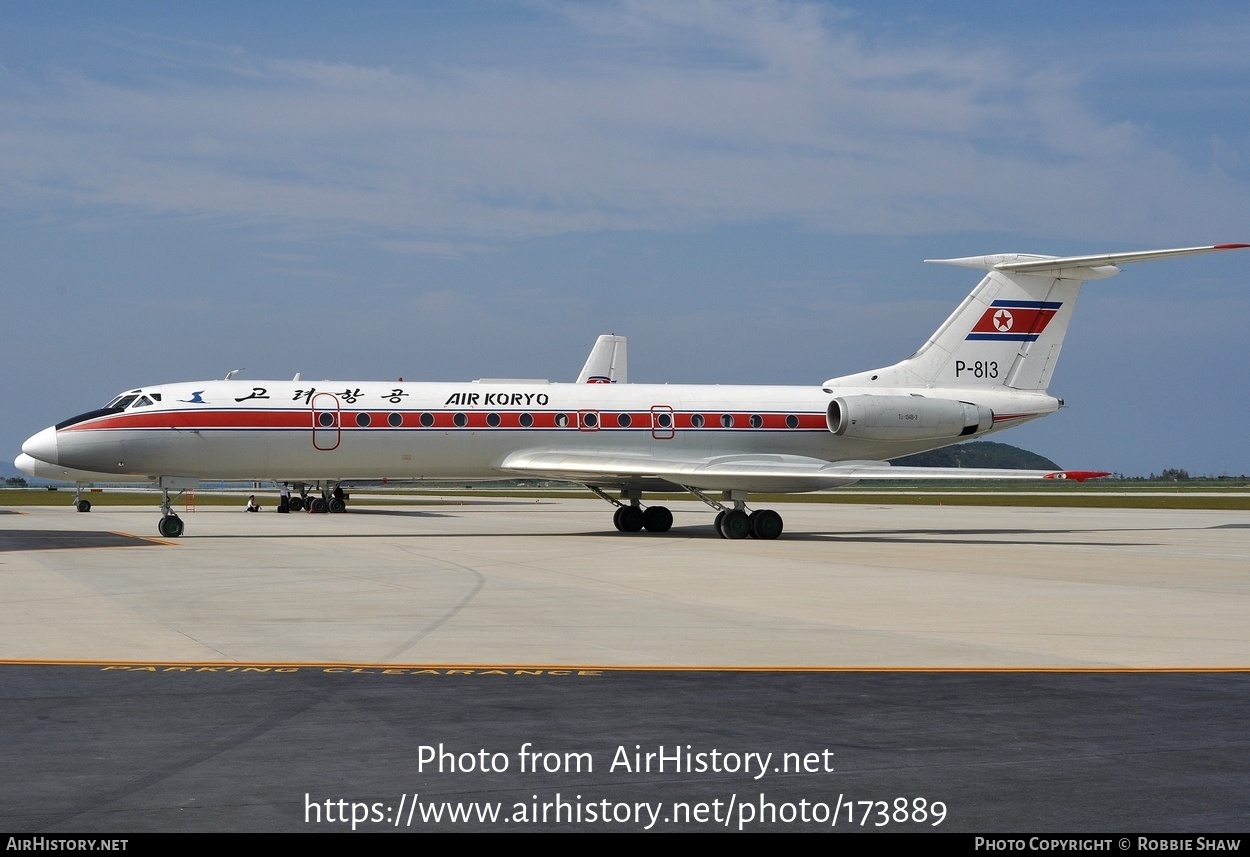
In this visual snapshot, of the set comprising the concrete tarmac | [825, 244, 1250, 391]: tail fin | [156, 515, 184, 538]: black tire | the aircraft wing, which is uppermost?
[825, 244, 1250, 391]: tail fin

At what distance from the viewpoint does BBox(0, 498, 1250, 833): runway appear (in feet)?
20.5

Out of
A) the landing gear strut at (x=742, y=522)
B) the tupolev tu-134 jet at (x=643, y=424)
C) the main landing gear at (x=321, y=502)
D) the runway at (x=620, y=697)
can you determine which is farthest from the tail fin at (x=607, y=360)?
the runway at (x=620, y=697)

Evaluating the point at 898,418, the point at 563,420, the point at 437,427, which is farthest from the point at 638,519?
the point at 898,418

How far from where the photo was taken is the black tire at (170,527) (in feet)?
88.5

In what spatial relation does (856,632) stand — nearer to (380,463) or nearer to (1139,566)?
(1139,566)

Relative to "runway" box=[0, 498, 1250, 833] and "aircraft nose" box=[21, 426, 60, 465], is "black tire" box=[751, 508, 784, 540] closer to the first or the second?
"runway" box=[0, 498, 1250, 833]

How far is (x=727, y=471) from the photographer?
2838cm

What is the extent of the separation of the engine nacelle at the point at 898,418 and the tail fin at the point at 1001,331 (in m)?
1.11

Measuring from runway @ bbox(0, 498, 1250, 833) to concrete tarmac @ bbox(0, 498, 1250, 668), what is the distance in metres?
0.08

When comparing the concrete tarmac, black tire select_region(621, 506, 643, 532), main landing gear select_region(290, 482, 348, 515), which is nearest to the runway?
the concrete tarmac

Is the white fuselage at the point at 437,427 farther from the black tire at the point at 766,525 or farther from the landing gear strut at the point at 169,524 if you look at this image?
the black tire at the point at 766,525

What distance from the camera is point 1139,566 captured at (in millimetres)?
21594

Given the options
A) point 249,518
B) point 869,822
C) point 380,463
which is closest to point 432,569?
point 380,463
